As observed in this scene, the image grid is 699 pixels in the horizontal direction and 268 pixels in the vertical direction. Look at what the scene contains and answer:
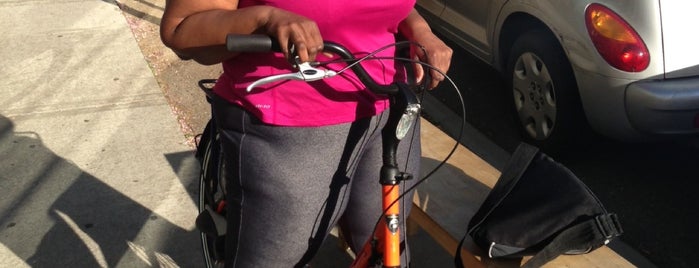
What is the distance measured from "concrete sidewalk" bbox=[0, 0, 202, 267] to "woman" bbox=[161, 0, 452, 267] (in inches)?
59.2

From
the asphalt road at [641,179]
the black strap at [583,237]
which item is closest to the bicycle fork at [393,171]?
the black strap at [583,237]

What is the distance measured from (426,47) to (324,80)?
0.33 meters

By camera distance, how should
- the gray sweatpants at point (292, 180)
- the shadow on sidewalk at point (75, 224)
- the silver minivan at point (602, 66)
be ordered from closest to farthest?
the gray sweatpants at point (292, 180) → the shadow on sidewalk at point (75, 224) → the silver minivan at point (602, 66)

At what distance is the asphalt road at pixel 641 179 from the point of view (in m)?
3.95

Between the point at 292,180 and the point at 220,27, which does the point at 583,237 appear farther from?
the point at 220,27

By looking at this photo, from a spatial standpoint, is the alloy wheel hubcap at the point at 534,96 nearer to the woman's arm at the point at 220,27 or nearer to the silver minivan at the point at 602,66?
the silver minivan at the point at 602,66

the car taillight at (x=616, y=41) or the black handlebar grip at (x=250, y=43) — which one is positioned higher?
the black handlebar grip at (x=250, y=43)

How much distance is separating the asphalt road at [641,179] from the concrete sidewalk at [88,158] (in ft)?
6.44

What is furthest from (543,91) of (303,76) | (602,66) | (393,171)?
(303,76)

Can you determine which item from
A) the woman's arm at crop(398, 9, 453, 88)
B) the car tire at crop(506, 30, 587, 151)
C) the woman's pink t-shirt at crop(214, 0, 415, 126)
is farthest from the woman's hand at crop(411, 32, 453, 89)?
the car tire at crop(506, 30, 587, 151)

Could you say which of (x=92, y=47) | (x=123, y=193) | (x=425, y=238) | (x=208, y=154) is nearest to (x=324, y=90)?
(x=208, y=154)

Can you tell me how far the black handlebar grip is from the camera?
172 centimetres

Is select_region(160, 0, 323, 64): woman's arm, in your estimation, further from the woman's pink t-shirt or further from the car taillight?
the car taillight

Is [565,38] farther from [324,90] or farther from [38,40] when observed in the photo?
[38,40]
